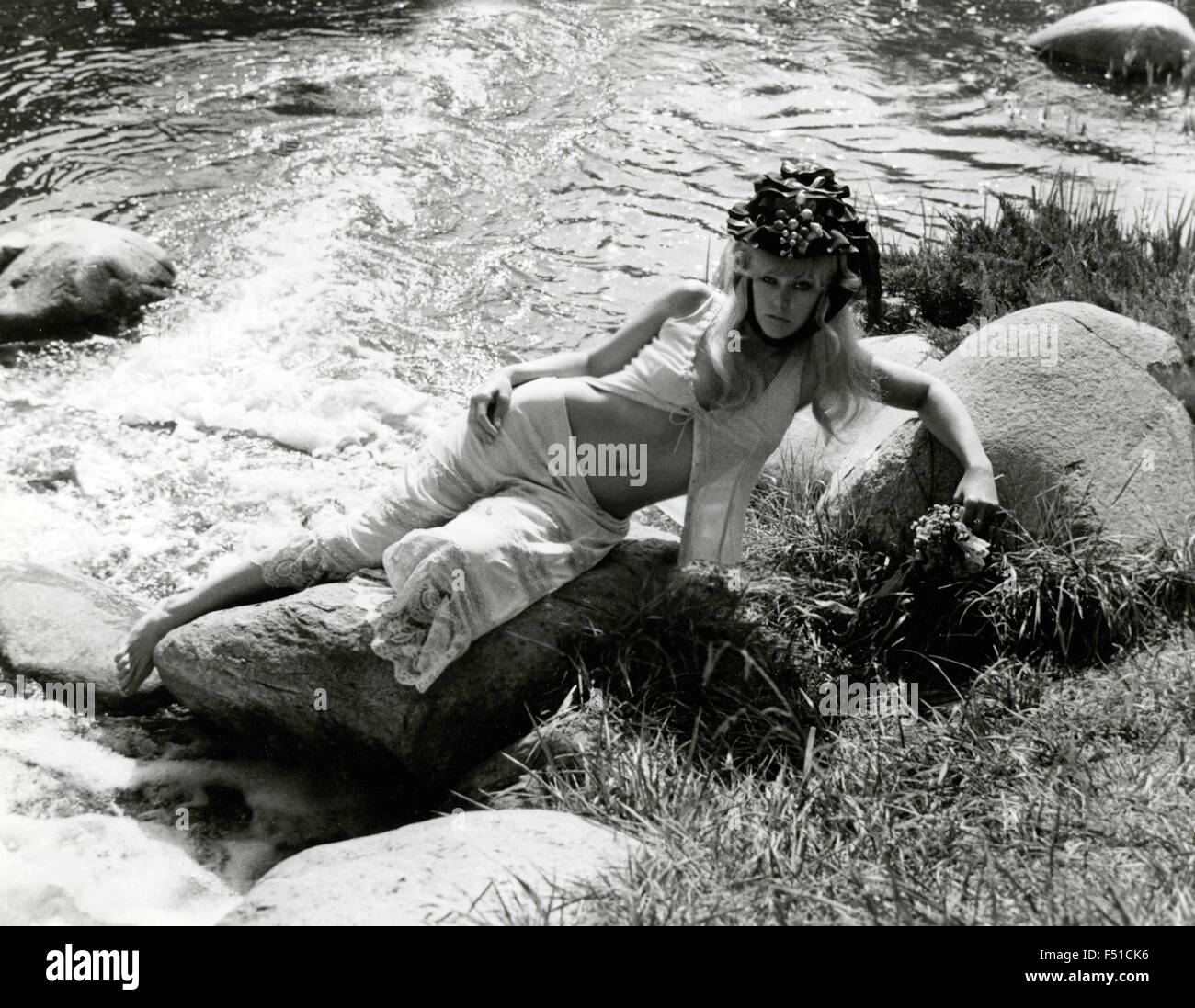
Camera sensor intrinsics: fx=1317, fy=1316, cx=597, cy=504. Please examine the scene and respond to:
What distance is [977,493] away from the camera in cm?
423

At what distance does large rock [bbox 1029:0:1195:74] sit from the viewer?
11.0 meters

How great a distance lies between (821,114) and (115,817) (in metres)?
7.57

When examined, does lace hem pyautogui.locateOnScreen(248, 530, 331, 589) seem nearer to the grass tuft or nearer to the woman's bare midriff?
the woman's bare midriff

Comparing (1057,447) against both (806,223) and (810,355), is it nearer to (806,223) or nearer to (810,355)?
(810,355)

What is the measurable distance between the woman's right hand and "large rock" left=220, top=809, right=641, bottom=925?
4.53ft

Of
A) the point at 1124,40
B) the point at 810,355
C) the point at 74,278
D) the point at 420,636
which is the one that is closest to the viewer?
the point at 420,636

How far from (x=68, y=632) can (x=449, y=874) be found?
2351 millimetres

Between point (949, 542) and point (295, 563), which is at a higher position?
point (949, 542)

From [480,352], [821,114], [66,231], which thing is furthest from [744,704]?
[821,114]

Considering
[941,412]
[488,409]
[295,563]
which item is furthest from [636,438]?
[295,563]

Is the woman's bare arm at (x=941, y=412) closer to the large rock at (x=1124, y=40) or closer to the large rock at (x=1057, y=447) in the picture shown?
the large rock at (x=1057, y=447)

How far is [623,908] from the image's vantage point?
10.1ft

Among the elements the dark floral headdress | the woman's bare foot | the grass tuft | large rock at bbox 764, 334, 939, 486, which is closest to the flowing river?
the grass tuft
